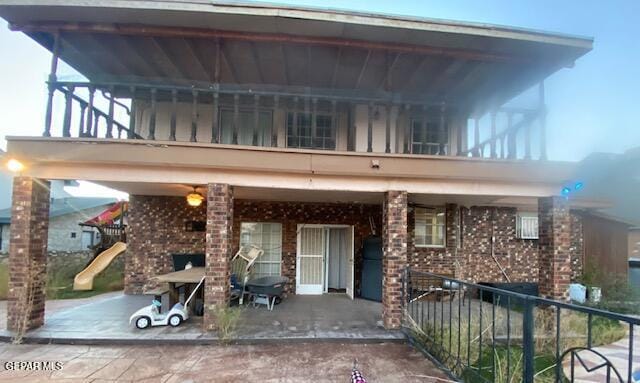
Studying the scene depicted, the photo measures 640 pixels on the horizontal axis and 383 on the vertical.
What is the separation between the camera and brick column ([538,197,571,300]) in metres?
6.45

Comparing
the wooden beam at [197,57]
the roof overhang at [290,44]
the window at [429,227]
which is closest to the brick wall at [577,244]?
the window at [429,227]

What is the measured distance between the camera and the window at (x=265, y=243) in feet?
32.1

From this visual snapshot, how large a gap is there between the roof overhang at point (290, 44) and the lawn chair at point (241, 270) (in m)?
4.16

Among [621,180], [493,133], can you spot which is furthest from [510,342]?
[621,180]

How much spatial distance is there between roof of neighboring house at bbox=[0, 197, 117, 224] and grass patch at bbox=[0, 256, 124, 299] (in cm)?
659

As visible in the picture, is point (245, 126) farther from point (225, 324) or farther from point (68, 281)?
point (68, 281)

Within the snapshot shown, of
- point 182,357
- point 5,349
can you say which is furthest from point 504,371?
point 5,349

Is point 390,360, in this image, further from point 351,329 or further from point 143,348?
point 143,348

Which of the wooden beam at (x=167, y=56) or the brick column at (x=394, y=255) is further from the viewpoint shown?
the wooden beam at (x=167, y=56)

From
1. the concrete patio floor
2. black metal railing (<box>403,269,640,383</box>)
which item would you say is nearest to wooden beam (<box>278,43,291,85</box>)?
black metal railing (<box>403,269,640,383</box>)

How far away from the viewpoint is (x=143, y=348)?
5480 millimetres

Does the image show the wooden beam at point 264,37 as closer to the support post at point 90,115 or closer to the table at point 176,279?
the support post at point 90,115

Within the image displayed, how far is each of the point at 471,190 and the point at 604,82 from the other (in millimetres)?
11247

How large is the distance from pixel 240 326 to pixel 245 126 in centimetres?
495
